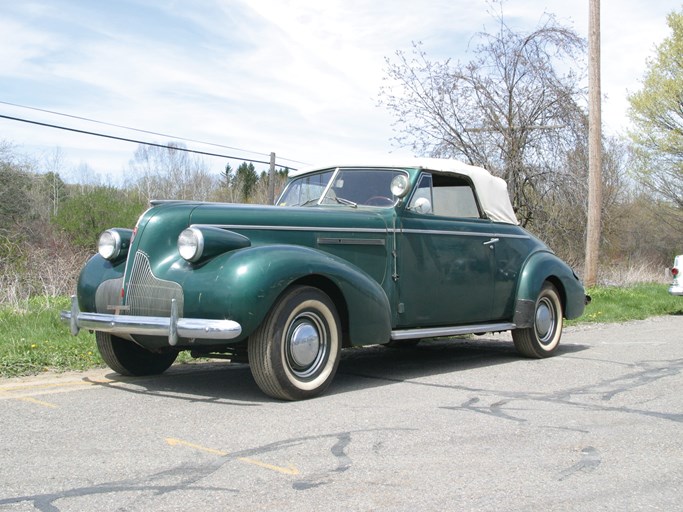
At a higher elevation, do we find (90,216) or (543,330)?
(90,216)

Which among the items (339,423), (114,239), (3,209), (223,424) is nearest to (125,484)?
(223,424)

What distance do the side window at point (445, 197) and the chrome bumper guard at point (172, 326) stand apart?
2.38 m

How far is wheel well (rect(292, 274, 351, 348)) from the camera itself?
5.31 meters

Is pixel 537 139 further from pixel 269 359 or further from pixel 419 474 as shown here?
pixel 419 474

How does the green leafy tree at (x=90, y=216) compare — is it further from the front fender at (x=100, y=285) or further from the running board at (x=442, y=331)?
the running board at (x=442, y=331)

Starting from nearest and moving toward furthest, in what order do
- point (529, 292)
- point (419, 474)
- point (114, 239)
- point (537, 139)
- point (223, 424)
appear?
point (419, 474), point (223, 424), point (114, 239), point (529, 292), point (537, 139)

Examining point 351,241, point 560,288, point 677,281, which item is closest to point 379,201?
point 351,241

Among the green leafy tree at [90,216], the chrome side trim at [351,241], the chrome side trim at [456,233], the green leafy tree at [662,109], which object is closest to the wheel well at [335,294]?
the chrome side trim at [351,241]

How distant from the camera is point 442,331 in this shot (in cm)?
641

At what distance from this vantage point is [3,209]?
74.4 feet

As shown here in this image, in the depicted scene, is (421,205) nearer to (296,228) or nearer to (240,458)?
(296,228)

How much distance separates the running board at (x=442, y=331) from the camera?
605 centimetres

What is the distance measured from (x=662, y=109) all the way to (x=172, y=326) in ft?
A: 95.4

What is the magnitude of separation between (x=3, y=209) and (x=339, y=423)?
21295mm
